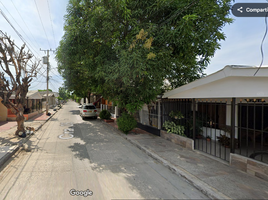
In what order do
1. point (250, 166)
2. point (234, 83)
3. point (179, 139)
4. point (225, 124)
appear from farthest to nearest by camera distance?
point (225, 124), point (179, 139), point (234, 83), point (250, 166)

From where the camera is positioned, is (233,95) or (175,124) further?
(175,124)

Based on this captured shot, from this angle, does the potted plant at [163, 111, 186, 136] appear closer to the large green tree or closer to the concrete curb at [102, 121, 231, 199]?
the large green tree

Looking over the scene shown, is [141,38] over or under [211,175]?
over

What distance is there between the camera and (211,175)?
4234 millimetres

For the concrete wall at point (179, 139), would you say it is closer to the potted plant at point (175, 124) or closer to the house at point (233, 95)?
the potted plant at point (175, 124)

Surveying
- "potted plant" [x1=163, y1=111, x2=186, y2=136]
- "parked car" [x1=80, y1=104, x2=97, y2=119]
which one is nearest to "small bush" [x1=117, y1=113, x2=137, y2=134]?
"potted plant" [x1=163, y1=111, x2=186, y2=136]

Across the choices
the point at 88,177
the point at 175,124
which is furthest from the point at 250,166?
the point at 88,177

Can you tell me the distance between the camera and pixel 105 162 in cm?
527

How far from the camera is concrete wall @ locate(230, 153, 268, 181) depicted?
4.01 meters

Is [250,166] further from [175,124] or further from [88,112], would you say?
[88,112]

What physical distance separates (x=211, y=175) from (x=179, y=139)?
294 centimetres

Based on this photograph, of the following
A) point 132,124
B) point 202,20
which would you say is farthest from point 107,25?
point 132,124

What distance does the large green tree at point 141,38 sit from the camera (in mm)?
6449

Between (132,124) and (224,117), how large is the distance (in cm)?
486
